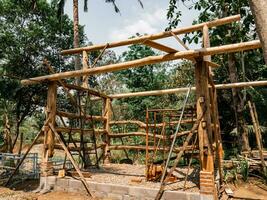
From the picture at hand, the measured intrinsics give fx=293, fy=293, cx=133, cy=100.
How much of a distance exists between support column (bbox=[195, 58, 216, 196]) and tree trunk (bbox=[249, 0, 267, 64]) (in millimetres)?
3705

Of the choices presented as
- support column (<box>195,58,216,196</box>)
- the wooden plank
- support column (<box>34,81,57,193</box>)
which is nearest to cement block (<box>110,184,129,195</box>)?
support column (<box>195,58,216,196</box>)

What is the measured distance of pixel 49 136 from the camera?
743cm

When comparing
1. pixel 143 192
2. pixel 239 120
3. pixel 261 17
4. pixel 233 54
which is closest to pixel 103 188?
pixel 143 192

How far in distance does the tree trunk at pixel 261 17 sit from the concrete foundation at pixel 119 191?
3.97 metres

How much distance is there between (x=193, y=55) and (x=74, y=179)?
398 centimetres

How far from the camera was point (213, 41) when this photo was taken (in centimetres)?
811

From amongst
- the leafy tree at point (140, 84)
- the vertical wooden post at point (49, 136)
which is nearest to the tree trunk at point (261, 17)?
the vertical wooden post at point (49, 136)

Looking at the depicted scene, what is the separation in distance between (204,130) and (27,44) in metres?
10.3

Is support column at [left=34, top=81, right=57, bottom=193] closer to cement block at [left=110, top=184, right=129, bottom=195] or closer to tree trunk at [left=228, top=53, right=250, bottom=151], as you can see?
cement block at [left=110, top=184, right=129, bottom=195]

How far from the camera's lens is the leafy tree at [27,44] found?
12.9 m

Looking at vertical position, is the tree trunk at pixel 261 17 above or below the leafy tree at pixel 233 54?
below

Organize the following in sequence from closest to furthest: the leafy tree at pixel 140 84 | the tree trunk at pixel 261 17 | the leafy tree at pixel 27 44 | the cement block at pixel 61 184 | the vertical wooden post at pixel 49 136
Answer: the tree trunk at pixel 261 17 → the cement block at pixel 61 184 → the vertical wooden post at pixel 49 136 → the leafy tree at pixel 27 44 → the leafy tree at pixel 140 84

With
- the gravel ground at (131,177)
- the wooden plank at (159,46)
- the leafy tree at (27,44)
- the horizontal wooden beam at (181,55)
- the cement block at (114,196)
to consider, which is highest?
the leafy tree at (27,44)

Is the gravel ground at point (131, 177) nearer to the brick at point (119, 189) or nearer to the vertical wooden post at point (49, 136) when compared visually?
the brick at point (119, 189)
